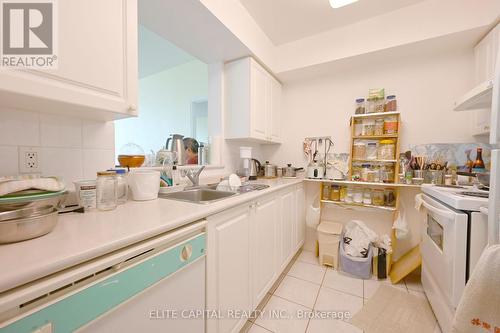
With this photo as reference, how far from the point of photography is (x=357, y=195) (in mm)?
2121

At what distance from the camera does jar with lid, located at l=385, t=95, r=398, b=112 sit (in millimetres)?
1977

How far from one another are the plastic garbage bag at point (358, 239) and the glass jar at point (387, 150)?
2.37ft

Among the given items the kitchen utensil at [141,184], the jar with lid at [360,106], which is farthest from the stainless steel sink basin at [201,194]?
the jar with lid at [360,106]

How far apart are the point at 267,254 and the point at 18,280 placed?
1339mm

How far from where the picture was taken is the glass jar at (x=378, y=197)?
2.04m

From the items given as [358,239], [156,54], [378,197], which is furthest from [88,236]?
[156,54]

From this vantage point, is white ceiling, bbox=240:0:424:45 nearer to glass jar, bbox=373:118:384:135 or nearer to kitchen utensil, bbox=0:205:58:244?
glass jar, bbox=373:118:384:135

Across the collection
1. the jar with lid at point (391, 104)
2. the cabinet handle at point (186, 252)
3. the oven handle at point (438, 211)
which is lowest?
the cabinet handle at point (186, 252)

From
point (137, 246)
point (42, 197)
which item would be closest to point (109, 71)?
point (42, 197)

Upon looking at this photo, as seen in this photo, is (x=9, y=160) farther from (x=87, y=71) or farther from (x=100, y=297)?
(x=100, y=297)

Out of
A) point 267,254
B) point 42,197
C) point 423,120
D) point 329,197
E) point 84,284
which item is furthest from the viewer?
point 329,197

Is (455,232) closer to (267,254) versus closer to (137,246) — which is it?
(267,254)

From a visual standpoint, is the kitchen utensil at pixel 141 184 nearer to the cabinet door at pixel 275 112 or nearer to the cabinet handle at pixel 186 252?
the cabinet handle at pixel 186 252

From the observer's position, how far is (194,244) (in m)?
0.85
